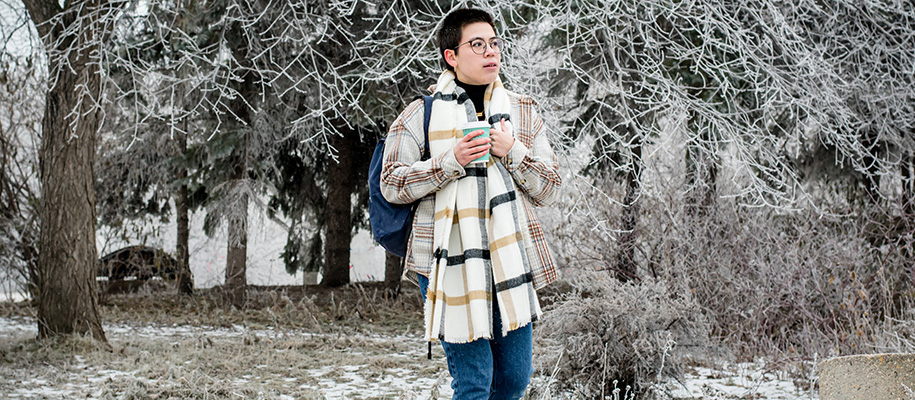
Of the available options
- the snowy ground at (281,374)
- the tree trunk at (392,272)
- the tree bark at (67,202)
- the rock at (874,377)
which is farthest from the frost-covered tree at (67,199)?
the rock at (874,377)

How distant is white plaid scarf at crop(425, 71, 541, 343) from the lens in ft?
7.72

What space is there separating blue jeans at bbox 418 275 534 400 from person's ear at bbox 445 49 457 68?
0.71 meters

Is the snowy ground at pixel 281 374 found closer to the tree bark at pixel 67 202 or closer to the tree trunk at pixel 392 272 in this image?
the tree bark at pixel 67 202

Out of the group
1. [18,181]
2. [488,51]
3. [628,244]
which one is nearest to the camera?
[488,51]

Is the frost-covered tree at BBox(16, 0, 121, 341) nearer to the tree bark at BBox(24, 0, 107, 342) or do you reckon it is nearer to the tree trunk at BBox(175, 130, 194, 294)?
the tree bark at BBox(24, 0, 107, 342)

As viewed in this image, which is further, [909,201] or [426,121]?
[909,201]

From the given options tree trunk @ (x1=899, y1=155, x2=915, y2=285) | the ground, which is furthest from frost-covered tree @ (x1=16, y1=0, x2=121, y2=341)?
tree trunk @ (x1=899, y1=155, x2=915, y2=285)

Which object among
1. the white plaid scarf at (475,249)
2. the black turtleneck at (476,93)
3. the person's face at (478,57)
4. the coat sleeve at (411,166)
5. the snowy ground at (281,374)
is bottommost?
the snowy ground at (281,374)

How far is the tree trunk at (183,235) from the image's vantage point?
10.8 m

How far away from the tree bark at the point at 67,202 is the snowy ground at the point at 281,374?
55 centimetres

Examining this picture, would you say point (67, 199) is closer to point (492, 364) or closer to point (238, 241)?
point (238, 241)

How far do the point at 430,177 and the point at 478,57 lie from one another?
43 centimetres

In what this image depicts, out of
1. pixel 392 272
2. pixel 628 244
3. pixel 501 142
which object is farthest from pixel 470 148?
pixel 392 272

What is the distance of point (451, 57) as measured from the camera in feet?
8.39
